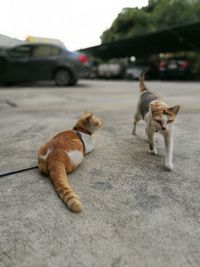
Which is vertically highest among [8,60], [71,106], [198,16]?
[198,16]

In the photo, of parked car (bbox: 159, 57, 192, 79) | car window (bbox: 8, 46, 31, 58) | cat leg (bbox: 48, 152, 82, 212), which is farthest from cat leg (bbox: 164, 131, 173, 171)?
parked car (bbox: 159, 57, 192, 79)

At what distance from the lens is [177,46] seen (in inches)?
763

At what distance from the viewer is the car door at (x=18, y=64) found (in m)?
11.2

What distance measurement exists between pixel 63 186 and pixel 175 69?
14.1 metres

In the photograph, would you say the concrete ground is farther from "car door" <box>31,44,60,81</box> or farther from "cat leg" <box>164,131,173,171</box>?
"car door" <box>31,44,60,81</box>

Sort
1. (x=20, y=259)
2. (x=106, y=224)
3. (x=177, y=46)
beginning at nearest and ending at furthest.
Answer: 1. (x=20, y=259)
2. (x=106, y=224)
3. (x=177, y=46)

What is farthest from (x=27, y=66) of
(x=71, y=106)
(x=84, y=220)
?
(x=84, y=220)

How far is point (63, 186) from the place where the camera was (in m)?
2.45

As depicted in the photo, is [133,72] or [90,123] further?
[133,72]

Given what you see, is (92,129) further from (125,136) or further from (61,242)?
(61,242)

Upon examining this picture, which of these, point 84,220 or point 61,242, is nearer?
point 61,242

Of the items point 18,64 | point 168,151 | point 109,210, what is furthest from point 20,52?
point 109,210

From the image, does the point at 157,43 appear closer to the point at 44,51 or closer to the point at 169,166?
the point at 44,51

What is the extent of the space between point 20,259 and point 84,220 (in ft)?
1.62
